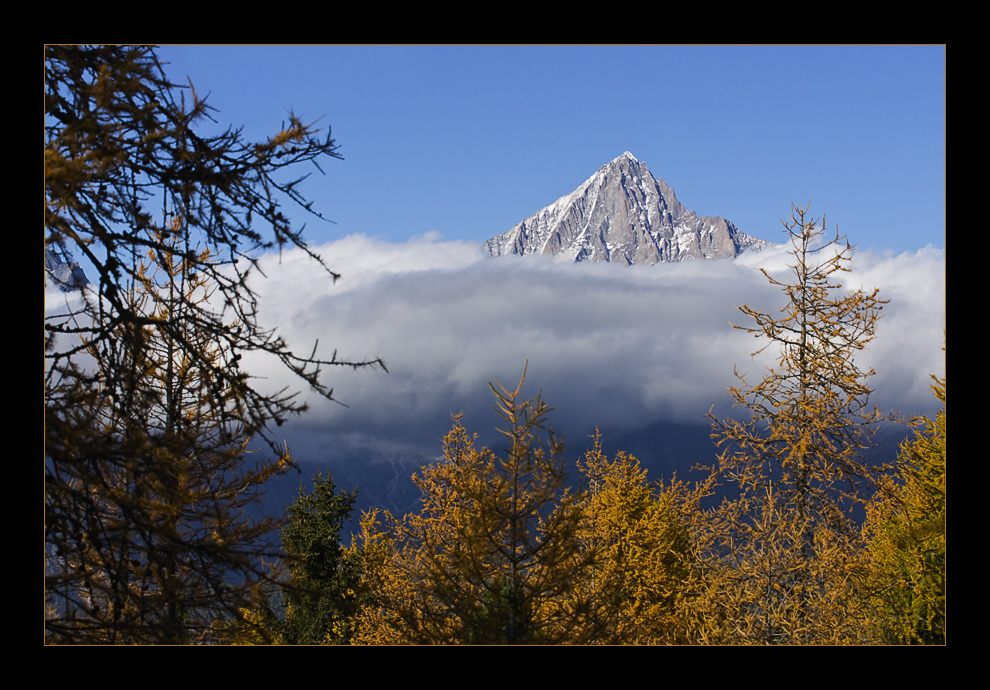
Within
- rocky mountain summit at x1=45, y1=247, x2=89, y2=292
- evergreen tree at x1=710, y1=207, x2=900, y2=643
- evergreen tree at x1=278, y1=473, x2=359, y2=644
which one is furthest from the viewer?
evergreen tree at x1=278, y1=473, x2=359, y2=644

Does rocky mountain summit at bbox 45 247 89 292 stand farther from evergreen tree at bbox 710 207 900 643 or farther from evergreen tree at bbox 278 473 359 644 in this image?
evergreen tree at bbox 278 473 359 644

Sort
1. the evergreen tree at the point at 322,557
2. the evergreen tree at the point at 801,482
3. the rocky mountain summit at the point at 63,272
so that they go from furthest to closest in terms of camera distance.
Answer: the evergreen tree at the point at 322,557, the evergreen tree at the point at 801,482, the rocky mountain summit at the point at 63,272

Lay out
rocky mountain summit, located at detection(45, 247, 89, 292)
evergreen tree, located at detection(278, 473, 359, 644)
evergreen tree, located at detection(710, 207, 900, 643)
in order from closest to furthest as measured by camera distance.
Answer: rocky mountain summit, located at detection(45, 247, 89, 292), evergreen tree, located at detection(710, 207, 900, 643), evergreen tree, located at detection(278, 473, 359, 644)

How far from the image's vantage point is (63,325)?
4691 millimetres

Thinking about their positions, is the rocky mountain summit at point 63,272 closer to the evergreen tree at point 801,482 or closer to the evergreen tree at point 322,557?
the evergreen tree at point 801,482

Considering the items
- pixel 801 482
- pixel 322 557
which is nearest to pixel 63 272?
pixel 801 482

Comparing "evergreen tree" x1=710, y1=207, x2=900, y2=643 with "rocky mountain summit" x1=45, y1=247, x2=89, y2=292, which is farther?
"evergreen tree" x1=710, y1=207, x2=900, y2=643

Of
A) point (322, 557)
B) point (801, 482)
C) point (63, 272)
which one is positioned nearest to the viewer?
point (63, 272)

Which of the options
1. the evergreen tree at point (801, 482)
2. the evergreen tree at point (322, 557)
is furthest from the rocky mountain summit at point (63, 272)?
the evergreen tree at point (322, 557)

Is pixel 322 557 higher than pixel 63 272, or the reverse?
pixel 63 272

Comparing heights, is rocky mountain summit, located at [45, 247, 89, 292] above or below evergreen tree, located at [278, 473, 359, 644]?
above

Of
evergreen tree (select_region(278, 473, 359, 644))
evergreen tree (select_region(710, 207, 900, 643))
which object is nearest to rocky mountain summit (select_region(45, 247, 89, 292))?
evergreen tree (select_region(710, 207, 900, 643))

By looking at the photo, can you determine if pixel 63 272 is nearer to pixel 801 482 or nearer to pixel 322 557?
pixel 801 482
